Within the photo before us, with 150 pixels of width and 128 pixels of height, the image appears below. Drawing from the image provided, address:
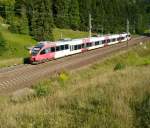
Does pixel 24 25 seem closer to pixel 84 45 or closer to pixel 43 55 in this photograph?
pixel 84 45

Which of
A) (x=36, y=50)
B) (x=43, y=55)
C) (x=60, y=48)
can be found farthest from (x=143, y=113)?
(x=60, y=48)

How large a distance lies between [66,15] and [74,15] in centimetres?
428

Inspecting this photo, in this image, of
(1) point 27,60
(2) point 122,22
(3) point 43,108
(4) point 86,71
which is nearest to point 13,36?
(1) point 27,60

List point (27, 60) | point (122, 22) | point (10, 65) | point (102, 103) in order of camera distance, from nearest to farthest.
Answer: point (102, 103)
point (10, 65)
point (27, 60)
point (122, 22)

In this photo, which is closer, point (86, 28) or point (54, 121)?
point (54, 121)

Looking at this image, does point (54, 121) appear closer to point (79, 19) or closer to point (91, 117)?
point (91, 117)

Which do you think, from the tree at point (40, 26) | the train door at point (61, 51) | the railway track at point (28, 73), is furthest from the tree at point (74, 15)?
the railway track at point (28, 73)

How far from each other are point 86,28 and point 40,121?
114 meters

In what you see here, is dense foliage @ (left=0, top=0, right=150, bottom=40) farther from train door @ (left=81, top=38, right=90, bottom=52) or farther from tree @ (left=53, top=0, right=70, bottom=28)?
train door @ (left=81, top=38, right=90, bottom=52)

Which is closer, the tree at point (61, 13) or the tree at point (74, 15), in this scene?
the tree at point (61, 13)

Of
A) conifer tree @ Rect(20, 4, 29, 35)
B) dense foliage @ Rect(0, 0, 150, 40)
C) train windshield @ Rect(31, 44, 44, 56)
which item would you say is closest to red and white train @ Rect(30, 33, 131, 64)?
train windshield @ Rect(31, 44, 44, 56)

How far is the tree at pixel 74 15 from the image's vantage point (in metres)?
115

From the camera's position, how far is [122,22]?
15412cm

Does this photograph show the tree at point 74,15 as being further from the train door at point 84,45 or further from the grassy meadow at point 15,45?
the train door at point 84,45
